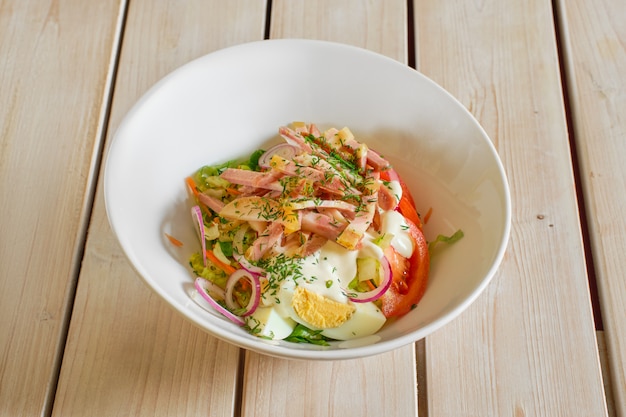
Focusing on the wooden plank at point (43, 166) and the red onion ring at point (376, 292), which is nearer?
the red onion ring at point (376, 292)

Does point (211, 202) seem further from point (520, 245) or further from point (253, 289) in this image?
point (520, 245)

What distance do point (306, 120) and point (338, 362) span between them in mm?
537

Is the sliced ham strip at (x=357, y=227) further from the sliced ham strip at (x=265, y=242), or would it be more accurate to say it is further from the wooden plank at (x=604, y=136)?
the wooden plank at (x=604, y=136)

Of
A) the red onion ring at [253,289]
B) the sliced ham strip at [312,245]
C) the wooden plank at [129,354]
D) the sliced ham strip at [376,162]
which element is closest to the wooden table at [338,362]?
the wooden plank at [129,354]

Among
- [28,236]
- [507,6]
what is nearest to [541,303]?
[507,6]

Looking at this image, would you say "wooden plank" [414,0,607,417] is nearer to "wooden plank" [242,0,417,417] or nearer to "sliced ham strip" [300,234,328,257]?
"wooden plank" [242,0,417,417]

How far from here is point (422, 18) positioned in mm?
1814

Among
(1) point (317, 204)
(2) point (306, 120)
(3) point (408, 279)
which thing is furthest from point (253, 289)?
(2) point (306, 120)

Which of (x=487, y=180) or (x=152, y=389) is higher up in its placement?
(x=487, y=180)

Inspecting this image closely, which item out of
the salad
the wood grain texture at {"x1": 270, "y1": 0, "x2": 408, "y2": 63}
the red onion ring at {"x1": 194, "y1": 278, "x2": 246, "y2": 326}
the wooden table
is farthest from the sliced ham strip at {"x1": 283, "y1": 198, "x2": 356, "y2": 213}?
the wood grain texture at {"x1": 270, "y1": 0, "x2": 408, "y2": 63}

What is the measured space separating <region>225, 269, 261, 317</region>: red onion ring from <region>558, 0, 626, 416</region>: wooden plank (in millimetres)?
752

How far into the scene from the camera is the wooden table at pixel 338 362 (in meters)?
1.25

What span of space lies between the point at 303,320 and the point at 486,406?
42 centimetres

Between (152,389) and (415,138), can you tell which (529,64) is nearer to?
(415,138)
